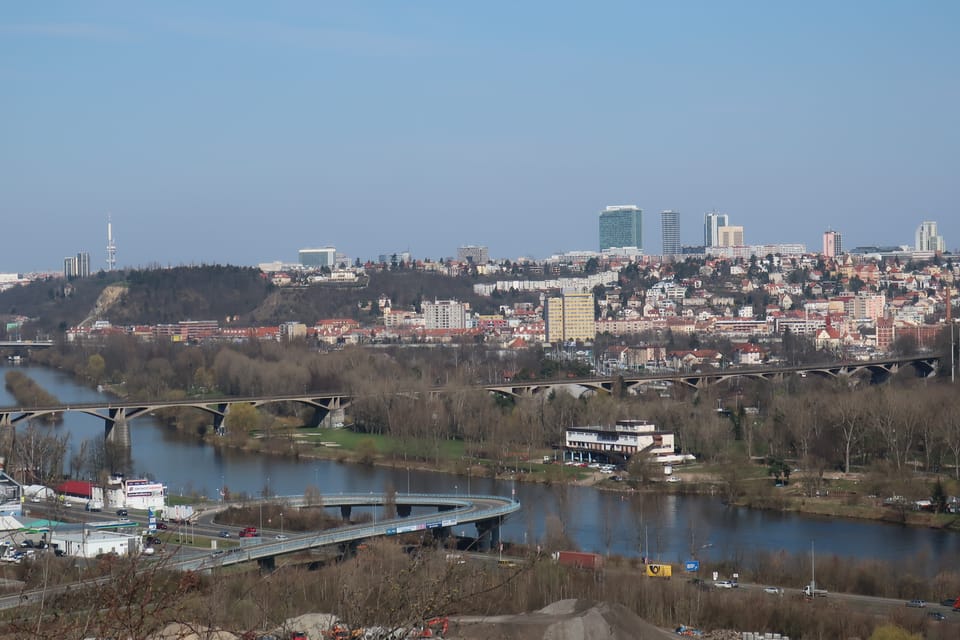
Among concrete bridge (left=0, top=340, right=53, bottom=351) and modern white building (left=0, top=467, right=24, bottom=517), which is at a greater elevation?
concrete bridge (left=0, top=340, right=53, bottom=351)

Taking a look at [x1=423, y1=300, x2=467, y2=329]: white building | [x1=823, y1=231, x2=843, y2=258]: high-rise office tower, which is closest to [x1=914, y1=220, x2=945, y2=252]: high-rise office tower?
[x1=823, y1=231, x2=843, y2=258]: high-rise office tower

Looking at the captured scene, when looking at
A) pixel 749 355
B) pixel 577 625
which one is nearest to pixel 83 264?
pixel 749 355

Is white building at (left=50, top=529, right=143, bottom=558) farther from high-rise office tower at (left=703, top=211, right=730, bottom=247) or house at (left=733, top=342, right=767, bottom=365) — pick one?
high-rise office tower at (left=703, top=211, right=730, bottom=247)

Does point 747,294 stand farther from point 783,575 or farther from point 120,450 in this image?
point 783,575

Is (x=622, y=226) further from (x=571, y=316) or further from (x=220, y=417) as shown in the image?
(x=220, y=417)

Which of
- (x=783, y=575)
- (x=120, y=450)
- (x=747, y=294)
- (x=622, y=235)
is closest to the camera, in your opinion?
(x=783, y=575)

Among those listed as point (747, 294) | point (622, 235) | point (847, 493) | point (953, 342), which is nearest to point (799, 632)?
point (847, 493)

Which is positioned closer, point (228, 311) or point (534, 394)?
point (534, 394)
